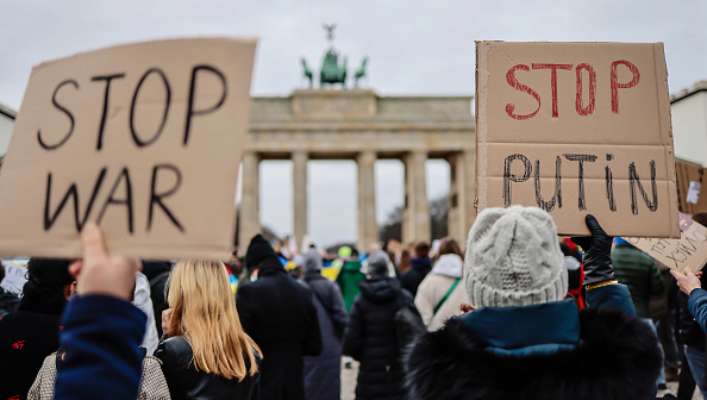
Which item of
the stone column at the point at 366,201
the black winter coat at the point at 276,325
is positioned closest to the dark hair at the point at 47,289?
the black winter coat at the point at 276,325

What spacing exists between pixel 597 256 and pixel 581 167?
371mm

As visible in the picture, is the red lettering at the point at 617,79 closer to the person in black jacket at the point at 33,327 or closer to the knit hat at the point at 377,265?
the person in black jacket at the point at 33,327

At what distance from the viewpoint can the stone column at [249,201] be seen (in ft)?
129

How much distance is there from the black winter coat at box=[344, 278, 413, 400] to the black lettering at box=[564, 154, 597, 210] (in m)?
3.24

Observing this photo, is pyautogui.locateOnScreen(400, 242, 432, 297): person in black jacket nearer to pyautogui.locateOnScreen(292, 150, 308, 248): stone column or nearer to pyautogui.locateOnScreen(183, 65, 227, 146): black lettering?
pyautogui.locateOnScreen(183, 65, 227, 146): black lettering

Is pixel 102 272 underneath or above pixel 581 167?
underneath

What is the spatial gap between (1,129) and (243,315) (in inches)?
119

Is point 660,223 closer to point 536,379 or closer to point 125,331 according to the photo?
point 536,379

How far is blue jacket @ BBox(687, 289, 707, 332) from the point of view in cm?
314

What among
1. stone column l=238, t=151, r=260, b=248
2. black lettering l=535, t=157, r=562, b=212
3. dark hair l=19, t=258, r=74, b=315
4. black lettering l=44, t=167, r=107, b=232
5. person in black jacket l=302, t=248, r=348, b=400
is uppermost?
stone column l=238, t=151, r=260, b=248

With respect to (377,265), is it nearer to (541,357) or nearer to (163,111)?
(541,357)

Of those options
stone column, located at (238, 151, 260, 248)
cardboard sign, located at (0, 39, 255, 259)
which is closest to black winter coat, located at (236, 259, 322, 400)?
cardboard sign, located at (0, 39, 255, 259)

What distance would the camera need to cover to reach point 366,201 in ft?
133

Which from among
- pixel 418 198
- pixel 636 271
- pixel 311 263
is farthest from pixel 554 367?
pixel 418 198
